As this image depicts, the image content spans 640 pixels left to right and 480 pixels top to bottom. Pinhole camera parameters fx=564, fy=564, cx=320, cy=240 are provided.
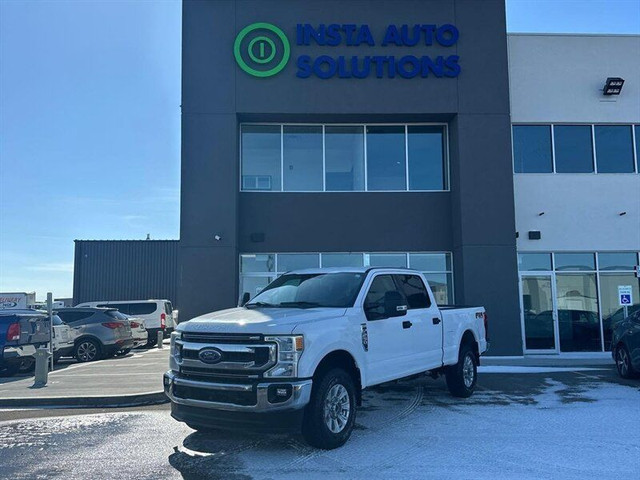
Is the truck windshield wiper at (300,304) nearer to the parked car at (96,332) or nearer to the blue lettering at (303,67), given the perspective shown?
the blue lettering at (303,67)

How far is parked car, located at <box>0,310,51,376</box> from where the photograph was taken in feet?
42.4

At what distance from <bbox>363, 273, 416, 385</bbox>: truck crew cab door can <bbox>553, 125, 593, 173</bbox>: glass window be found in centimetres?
1081

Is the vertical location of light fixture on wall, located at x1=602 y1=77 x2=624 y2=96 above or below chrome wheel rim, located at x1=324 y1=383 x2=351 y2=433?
above

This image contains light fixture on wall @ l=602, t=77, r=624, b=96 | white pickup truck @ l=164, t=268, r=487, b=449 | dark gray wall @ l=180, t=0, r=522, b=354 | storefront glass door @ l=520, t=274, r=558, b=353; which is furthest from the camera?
light fixture on wall @ l=602, t=77, r=624, b=96

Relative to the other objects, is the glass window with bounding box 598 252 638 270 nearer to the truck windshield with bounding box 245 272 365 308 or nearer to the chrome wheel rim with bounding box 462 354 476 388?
the chrome wheel rim with bounding box 462 354 476 388

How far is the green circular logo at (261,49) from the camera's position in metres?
15.0

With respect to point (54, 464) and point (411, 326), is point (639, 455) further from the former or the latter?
point (54, 464)

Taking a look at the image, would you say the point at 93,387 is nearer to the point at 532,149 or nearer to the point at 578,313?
the point at 578,313

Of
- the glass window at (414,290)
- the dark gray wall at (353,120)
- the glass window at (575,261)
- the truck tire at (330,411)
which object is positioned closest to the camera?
the truck tire at (330,411)

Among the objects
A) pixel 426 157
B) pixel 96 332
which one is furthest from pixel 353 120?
pixel 96 332

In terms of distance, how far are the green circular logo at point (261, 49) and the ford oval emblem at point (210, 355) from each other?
10.4 meters

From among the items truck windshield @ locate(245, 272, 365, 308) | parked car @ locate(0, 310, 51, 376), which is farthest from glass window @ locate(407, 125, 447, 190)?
parked car @ locate(0, 310, 51, 376)

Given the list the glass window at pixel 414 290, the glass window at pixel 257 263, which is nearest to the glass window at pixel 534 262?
the glass window at pixel 257 263

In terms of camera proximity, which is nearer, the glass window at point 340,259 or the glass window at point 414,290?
the glass window at point 414,290
